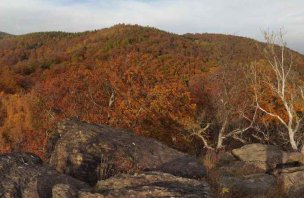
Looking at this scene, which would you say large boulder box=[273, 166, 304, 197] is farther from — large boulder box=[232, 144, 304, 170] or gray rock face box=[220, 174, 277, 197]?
large boulder box=[232, 144, 304, 170]

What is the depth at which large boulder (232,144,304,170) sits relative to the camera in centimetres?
1529

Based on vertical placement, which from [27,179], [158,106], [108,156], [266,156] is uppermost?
[108,156]

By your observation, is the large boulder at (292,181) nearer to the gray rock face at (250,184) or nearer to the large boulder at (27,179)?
the gray rock face at (250,184)

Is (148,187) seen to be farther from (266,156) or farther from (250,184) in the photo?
(266,156)

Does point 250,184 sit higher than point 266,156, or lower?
higher

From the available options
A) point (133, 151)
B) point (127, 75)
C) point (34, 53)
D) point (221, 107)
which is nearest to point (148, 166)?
point (133, 151)

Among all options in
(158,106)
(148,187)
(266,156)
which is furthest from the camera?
(158,106)

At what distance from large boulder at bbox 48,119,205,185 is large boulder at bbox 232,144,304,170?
5.54m

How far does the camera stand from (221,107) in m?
28.8

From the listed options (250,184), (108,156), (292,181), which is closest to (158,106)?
(292,181)

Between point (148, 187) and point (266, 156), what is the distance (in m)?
9.58

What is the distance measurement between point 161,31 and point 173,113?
120733mm

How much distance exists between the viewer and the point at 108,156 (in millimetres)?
9859

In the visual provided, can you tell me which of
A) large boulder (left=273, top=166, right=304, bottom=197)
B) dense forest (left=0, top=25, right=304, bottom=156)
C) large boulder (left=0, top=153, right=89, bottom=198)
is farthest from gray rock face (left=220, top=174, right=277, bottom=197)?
dense forest (left=0, top=25, right=304, bottom=156)
